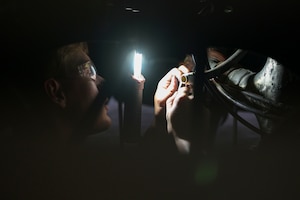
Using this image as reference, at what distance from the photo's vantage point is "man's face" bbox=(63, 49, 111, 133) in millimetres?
582

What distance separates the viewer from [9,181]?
0.60 m

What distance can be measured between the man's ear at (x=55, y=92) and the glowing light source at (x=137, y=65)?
114mm

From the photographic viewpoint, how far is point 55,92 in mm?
588

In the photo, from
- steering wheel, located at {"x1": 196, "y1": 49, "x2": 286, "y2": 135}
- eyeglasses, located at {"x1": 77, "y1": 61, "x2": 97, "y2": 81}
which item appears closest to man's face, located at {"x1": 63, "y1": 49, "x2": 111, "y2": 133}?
eyeglasses, located at {"x1": 77, "y1": 61, "x2": 97, "y2": 81}

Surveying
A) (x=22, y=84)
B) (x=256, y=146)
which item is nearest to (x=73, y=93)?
(x=22, y=84)

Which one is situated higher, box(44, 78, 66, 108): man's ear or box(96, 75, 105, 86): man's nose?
box(96, 75, 105, 86): man's nose

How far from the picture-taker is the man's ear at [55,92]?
0.58 metres

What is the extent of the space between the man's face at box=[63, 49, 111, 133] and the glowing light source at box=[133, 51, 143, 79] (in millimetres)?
53

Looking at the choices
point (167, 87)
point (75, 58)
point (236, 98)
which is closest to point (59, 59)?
point (75, 58)

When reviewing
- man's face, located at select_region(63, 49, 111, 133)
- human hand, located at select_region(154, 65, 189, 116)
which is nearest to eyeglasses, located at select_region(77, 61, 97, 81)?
man's face, located at select_region(63, 49, 111, 133)

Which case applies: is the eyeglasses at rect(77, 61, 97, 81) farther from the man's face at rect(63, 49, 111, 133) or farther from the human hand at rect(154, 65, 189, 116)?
the human hand at rect(154, 65, 189, 116)

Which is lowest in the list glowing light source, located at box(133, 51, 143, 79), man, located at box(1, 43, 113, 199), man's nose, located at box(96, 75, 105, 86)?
man, located at box(1, 43, 113, 199)

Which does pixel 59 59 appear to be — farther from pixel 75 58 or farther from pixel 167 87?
pixel 167 87

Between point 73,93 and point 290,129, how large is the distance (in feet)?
1.07
